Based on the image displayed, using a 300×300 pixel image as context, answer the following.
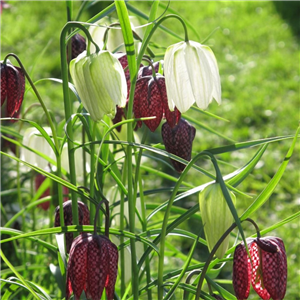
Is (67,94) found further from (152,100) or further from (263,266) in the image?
(263,266)

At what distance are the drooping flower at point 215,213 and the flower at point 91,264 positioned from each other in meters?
0.16

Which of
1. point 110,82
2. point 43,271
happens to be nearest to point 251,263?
point 110,82

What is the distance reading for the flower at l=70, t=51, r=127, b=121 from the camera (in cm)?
100

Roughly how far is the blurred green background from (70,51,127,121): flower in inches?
44.7

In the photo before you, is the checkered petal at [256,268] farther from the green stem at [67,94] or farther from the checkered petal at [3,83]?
the checkered petal at [3,83]

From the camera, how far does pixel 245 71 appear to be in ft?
12.2

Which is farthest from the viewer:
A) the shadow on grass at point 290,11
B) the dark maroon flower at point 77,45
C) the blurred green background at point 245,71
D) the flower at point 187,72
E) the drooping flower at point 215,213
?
the shadow on grass at point 290,11

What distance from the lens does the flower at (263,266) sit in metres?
0.93

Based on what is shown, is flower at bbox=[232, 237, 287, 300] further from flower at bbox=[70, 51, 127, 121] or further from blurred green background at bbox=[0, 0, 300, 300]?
blurred green background at bbox=[0, 0, 300, 300]

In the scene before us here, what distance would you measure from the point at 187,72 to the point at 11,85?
1.09 feet

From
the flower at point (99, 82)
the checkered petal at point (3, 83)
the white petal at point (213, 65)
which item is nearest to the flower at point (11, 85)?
the checkered petal at point (3, 83)

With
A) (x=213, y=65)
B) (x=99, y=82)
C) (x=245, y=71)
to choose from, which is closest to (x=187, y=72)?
(x=213, y=65)

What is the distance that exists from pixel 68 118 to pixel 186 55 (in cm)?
25

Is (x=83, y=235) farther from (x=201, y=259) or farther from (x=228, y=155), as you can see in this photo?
(x=228, y=155)
